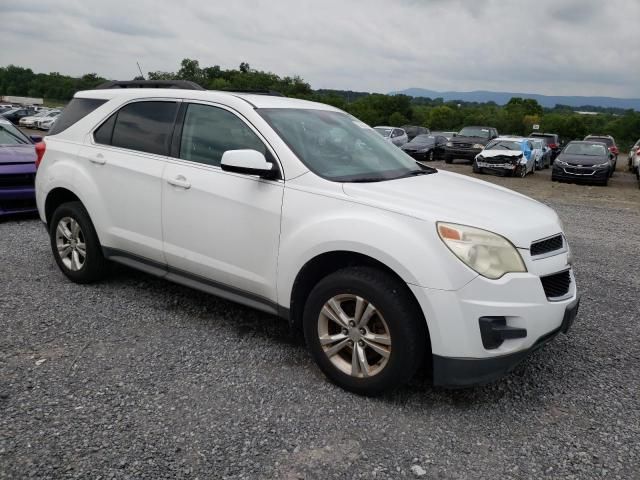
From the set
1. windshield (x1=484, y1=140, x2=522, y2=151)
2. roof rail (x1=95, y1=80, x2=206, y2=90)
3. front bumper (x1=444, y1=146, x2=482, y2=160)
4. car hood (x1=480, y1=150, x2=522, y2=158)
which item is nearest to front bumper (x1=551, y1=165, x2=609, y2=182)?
car hood (x1=480, y1=150, x2=522, y2=158)

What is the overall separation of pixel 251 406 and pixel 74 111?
11.1 ft

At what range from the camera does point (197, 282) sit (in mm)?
3857

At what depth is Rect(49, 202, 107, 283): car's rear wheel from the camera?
4.57 metres

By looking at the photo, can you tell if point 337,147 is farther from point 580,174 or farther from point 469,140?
point 469,140

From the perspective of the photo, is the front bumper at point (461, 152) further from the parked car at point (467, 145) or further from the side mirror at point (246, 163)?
the side mirror at point (246, 163)

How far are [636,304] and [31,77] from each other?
123953 millimetres

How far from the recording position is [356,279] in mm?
2971

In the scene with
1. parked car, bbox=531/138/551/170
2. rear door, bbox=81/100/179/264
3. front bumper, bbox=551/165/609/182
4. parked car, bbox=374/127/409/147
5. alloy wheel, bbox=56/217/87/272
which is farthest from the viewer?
parked car, bbox=374/127/409/147

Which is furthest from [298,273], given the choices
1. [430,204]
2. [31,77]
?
[31,77]

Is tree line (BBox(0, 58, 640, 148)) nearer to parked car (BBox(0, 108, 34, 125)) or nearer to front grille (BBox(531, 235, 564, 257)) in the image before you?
parked car (BBox(0, 108, 34, 125))

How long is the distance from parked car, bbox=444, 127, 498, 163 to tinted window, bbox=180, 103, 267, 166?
66.9 ft

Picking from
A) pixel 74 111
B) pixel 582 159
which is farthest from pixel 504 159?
pixel 74 111

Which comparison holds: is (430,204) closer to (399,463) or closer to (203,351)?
(399,463)

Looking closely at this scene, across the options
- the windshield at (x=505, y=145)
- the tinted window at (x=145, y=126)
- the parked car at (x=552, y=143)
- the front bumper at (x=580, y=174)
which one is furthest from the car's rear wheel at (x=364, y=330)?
the parked car at (x=552, y=143)
